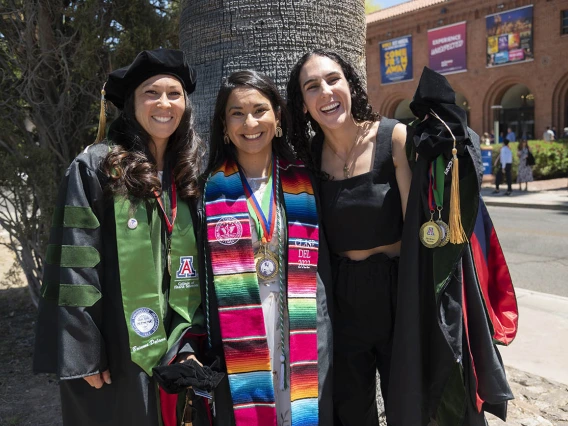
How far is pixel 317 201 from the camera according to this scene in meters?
2.35

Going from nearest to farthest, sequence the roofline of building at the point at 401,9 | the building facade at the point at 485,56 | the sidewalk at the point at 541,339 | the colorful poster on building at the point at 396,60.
A: the sidewalk at the point at 541,339, the building facade at the point at 485,56, the roofline of building at the point at 401,9, the colorful poster on building at the point at 396,60

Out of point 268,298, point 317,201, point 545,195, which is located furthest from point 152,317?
point 545,195

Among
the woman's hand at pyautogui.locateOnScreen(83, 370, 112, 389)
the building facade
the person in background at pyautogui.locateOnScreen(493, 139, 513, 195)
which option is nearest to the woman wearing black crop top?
the woman's hand at pyautogui.locateOnScreen(83, 370, 112, 389)

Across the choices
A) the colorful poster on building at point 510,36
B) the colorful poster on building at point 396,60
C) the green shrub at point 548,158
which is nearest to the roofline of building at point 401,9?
the colorful poster on building at point 396,60

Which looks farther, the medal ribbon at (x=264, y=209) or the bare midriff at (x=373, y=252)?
the bare midriff at (x=373, y=252)

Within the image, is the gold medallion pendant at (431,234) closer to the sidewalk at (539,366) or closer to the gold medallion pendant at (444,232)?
the gold medallion pendant at (444,232)

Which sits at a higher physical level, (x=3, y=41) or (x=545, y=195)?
(x=3, y=41)

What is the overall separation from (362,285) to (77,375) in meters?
1.19

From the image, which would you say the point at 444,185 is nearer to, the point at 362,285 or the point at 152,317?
the point at 362,285

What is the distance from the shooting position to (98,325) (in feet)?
6.81

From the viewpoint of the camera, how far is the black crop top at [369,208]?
231cm

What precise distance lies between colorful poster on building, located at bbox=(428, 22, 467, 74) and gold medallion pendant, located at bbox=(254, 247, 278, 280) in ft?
92.8

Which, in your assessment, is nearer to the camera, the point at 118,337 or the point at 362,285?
the point at 118,337

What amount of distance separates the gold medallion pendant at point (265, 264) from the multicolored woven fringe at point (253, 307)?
0.15 ft
